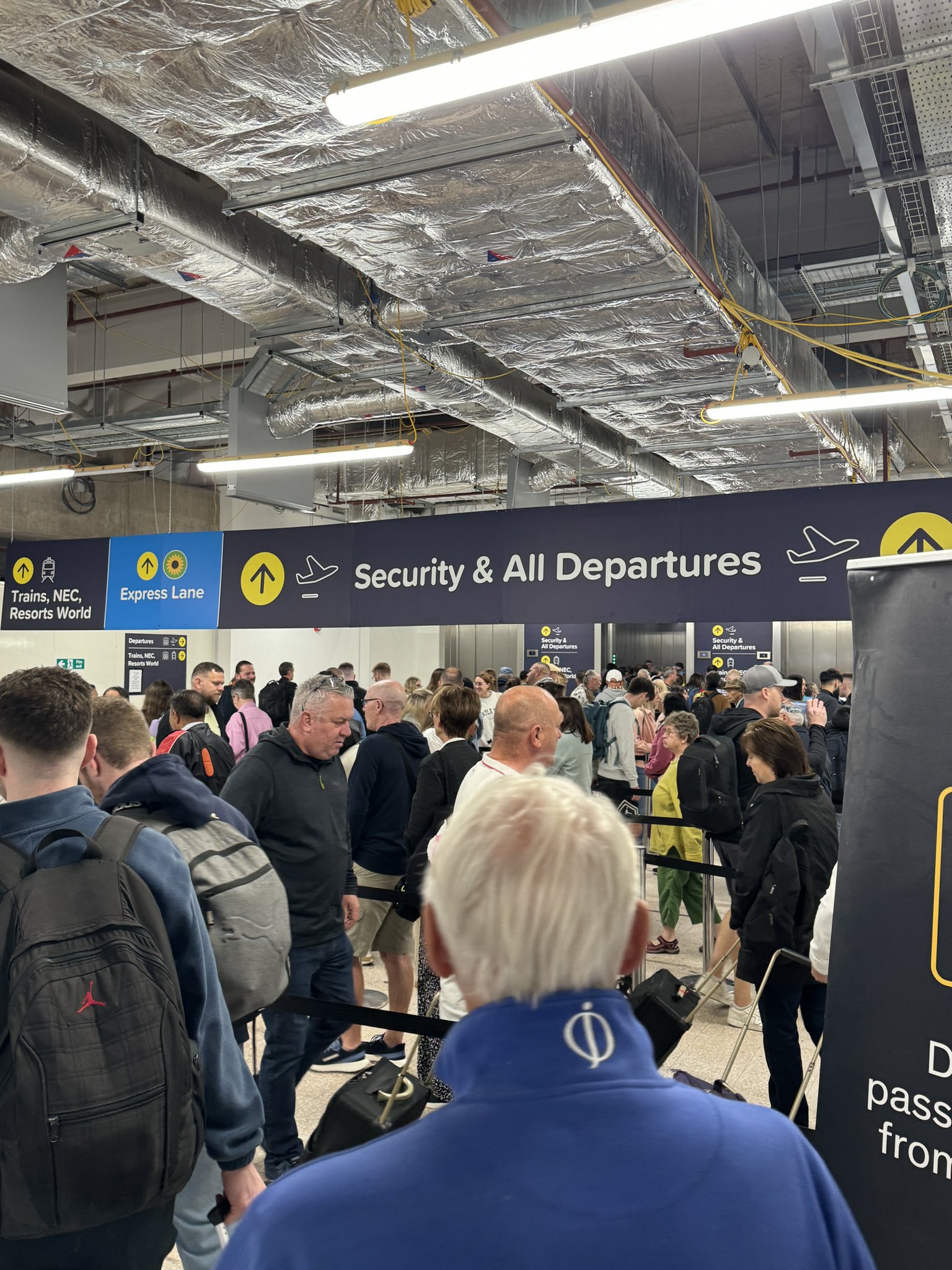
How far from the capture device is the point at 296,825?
11.8 feet

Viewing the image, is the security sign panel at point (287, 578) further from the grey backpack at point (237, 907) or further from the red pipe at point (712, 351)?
the grey backpack at point (237, 907)

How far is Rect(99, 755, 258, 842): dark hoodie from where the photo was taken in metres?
2.32

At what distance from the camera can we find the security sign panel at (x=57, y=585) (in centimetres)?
1034

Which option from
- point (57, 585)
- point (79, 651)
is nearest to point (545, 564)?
point (57, 585)

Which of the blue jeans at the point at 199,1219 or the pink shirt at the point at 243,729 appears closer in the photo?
the blue jeans at the point at 199,1219

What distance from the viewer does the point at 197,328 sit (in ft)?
35.2

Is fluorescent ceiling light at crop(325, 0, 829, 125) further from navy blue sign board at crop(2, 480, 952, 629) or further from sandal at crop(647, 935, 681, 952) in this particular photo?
sandal at crop(647, 935, 681, 952)

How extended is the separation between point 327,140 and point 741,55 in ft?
13.1

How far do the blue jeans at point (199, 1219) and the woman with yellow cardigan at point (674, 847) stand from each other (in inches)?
166

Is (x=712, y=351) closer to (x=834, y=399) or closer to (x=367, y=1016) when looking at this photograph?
(x=834, y=399)

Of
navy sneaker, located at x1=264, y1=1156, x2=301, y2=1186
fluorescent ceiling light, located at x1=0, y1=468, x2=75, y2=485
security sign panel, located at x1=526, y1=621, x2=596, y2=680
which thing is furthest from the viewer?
security sign panel, located at x1=526, y1=621, x2=596, y2=680

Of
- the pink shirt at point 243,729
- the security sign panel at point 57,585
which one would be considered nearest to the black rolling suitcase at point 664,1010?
the pink shirt at point 243,729

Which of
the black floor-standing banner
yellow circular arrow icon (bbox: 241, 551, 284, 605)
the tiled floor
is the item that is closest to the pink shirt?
yellow circular arrow icon (bbox: 241, 551, 284, 605)

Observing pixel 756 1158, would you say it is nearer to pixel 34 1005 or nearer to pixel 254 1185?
pixel 34 1005
